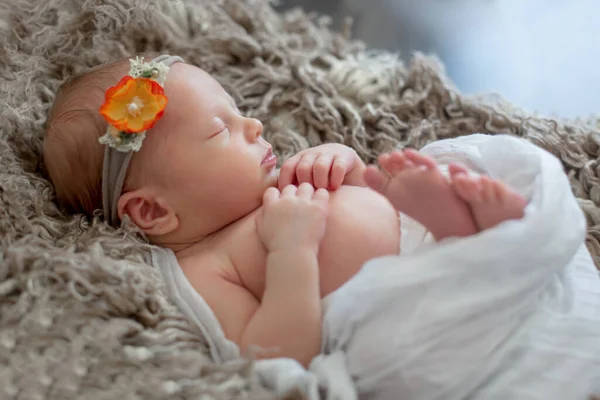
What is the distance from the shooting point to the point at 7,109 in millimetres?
1070

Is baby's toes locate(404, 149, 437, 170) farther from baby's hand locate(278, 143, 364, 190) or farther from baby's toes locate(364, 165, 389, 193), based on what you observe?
baby's hand locate(278, 143, 364, 190)

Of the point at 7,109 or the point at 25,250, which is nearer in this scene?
the point at 25,250

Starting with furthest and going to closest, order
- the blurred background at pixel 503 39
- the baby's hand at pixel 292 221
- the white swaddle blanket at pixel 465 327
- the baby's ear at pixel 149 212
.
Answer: the blurred background at pixel 503 39, the baby's ear at pixel 149 212, the baby's hand at pixel 292 221, the white swaddle blanket at pixel 465 327

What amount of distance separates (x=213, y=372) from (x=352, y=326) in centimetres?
17

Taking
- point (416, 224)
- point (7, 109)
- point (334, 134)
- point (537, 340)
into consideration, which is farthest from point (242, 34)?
point (537, 340)

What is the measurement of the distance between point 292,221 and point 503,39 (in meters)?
1.05

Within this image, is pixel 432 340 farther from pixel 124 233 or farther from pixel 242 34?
pixel 242 34

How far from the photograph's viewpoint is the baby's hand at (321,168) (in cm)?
99

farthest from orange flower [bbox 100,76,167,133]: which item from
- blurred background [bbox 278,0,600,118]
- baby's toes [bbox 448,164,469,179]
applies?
blurred background [bbox 278,0,600,118]

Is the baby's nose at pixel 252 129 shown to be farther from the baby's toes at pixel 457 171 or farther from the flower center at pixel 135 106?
the baby's toes at pixel 457 171

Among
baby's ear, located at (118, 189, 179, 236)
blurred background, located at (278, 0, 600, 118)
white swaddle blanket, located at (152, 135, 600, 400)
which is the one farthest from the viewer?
blurred background, located at (278, 0, 600, 118)

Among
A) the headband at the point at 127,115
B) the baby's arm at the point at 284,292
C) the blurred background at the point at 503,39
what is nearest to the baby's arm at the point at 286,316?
the baby's arm at the point at 284,292

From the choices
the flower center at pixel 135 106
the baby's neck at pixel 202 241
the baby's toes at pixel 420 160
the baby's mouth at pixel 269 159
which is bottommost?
the baby's neck at pixel 202 241

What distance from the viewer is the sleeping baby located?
2.66 feet
